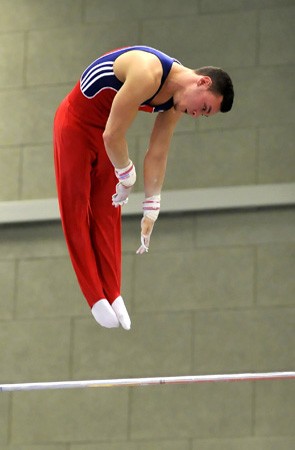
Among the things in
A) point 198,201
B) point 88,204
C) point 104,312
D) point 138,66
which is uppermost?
point 138,66

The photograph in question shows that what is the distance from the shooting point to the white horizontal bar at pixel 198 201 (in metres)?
9.09

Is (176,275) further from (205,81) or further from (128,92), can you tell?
(128,92)

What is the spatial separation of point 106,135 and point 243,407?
3.30 metres

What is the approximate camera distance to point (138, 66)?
6148 mm

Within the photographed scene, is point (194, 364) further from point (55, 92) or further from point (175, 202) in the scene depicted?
point (55, 92)

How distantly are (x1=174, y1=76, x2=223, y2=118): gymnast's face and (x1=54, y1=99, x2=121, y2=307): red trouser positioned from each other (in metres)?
0.53

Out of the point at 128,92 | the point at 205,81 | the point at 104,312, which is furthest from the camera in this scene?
the point at 104,312

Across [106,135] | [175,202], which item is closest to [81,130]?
[106,135]

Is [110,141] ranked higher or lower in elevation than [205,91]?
lower

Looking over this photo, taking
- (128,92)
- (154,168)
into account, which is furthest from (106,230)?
(128,92)

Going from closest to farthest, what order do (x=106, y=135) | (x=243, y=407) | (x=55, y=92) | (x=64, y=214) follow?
1. (x=106, y=135)
2. (x=64, y=214)
3. (x=243, y=407)
4. (x=55, y=92)

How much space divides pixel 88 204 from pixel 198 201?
105 inches

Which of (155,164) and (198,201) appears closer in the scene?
(155,164)

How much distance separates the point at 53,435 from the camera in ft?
30.1
